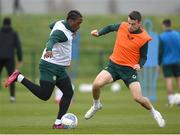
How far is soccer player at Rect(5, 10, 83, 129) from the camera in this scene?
55.6ft

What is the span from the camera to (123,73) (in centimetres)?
1747

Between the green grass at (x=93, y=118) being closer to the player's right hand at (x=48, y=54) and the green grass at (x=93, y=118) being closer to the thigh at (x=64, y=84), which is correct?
the thigh at (x=64, y=84)

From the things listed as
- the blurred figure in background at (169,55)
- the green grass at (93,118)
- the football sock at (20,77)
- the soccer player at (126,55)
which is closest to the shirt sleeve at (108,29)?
the soccer player at (126,55)

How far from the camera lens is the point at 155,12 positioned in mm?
50125

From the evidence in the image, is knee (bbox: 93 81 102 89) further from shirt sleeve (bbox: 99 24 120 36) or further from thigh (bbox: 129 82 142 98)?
shirt sleeve (bbox: 99 24 120 36)

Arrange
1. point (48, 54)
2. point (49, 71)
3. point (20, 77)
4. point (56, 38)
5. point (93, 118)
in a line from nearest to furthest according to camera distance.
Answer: point (48, 54)
point (56, 38)
point (49, 71)
point (20, 77)
point (93, 118)

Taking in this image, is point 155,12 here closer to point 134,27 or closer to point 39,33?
point 39,33

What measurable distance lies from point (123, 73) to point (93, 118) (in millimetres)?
2741

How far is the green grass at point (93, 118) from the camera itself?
54.8ft

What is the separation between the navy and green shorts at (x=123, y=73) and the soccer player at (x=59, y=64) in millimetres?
969

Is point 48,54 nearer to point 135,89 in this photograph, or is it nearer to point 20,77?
point 20,77

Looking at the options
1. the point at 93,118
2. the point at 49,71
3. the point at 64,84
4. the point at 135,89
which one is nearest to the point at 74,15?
the point at 49,71

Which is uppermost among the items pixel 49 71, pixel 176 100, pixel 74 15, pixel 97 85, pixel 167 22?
pixel 74 15

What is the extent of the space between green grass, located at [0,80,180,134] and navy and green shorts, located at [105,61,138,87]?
39.5 inches
